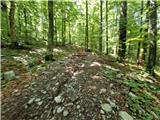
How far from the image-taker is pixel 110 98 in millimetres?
3727

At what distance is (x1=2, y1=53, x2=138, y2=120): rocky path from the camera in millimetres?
3238

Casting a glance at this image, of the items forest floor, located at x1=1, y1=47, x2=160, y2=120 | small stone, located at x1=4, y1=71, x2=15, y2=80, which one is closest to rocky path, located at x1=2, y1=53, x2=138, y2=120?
forest floor, located at x1=1, y1=47, x2=160, y2=120

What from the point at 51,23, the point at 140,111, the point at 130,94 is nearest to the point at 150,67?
the point at 130,94

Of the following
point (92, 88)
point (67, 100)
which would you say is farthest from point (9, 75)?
point (92, 88)

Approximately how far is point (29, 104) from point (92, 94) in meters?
1.49

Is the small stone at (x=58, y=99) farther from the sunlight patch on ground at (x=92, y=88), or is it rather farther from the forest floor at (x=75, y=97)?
the sunlight patch on ground at (x=92, y=88)

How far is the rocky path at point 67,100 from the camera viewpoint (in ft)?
10.6

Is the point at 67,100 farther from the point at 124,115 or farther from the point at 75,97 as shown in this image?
the point at 124,115

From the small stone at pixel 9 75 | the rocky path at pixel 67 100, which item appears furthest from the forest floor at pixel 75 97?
the small stone at pixel 9 75

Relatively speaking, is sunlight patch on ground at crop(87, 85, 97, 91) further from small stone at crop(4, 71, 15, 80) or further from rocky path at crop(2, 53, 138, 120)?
small stone at crop(4, 71, 15, 80)

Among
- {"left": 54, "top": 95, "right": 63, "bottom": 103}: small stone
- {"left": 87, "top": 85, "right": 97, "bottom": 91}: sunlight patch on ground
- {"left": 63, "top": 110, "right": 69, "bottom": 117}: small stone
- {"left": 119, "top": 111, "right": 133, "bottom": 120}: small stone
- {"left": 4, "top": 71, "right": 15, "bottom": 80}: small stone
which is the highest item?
{"left": 4, "top": 71, "right": 15, "bottom": 80}: small stone

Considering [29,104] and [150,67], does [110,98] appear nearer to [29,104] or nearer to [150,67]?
[29,104]

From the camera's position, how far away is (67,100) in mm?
3615

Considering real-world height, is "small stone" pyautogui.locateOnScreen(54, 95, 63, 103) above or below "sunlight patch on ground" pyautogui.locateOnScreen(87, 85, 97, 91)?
below
